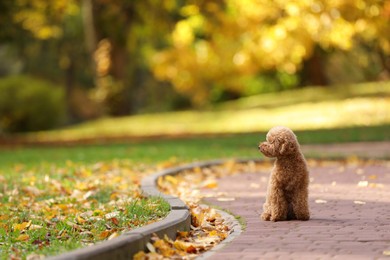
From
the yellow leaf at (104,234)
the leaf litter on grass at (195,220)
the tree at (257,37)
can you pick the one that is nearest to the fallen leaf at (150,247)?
the leaf litter on grass at (195,220)

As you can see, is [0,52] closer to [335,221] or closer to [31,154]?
[31,154]

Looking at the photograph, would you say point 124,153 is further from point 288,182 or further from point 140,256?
point 140,256

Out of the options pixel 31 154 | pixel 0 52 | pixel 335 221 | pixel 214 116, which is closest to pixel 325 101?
pixel 214 116

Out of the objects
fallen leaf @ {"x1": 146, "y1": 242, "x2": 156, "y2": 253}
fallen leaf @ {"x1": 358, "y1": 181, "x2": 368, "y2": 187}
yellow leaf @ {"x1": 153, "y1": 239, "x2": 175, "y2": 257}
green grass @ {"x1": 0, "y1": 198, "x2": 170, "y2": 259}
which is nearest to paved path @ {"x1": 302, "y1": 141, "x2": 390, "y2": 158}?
fallen leaf @ {"x1": 358, "y1": 181, "x2": 368, "y2": 187}

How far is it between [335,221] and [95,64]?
3035cm

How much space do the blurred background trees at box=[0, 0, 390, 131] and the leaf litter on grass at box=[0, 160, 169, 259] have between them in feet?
42.3

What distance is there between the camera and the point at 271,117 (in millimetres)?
33125

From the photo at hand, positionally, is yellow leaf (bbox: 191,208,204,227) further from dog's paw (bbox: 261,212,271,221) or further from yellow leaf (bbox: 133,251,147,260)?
yellow leaf (bbox: 133,251,147,260)

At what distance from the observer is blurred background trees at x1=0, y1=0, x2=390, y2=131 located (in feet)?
96.5

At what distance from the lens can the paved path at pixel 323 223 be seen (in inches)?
318

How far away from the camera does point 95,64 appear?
39.5 metres

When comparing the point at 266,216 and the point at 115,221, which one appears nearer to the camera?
the point at 115,221

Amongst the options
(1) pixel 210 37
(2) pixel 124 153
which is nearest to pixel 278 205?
(2) pixel 124 153

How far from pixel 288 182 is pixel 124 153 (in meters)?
13.2
